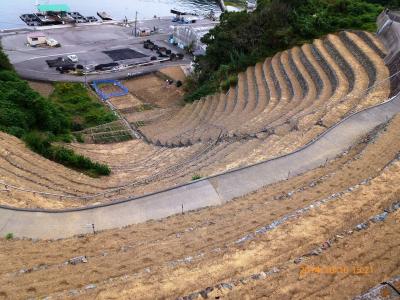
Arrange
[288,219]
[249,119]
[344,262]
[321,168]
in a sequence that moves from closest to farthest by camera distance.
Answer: [344,262] → [288,219] → [321,168] → [249,119]

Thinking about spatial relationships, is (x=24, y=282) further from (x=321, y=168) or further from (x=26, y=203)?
(x=321, y=168)

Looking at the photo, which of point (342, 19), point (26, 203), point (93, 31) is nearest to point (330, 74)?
point (342, 19)

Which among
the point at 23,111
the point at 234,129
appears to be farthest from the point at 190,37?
the point at 234,129

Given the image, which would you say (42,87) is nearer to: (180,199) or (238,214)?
(180,199)

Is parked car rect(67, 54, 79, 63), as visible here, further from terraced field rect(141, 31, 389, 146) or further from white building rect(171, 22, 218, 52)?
terraced field rect(141, 31, 389, 146)
